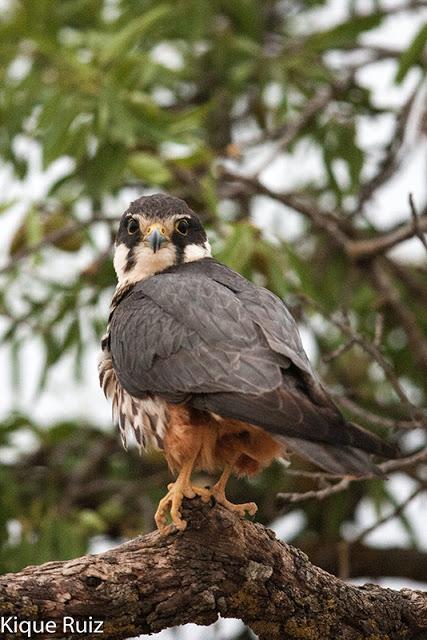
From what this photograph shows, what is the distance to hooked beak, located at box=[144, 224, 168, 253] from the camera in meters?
5.25

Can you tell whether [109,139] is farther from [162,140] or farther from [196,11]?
[196,11]

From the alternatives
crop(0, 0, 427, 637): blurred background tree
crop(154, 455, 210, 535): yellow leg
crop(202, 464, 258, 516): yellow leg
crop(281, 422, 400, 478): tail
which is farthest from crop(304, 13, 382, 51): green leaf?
crop(281, 422, 400, 478): tail

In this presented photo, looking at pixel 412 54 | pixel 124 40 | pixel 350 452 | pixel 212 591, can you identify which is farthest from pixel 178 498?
pixel 412 54

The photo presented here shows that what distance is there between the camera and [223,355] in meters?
4.36

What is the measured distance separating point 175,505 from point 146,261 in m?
1.27

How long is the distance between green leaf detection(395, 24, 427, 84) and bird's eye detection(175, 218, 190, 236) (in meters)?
2.12

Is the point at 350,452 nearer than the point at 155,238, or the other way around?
the point at 350,452

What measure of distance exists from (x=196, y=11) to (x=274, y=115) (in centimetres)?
106

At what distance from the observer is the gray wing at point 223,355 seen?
13.1 ft

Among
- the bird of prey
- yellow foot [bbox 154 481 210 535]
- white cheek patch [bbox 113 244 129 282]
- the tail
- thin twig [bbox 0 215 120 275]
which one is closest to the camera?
the tail

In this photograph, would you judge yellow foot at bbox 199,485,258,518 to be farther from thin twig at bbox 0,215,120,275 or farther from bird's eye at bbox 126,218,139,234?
thin twig at bbox 0,215,120,275

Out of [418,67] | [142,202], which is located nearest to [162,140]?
[142,202]

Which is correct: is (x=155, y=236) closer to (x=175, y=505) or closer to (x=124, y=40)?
(x=175, y=505)

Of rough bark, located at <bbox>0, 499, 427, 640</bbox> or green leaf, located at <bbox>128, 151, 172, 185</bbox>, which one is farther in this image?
green leaf, located at <bbox>128, 151, 172, 185</bbox>
